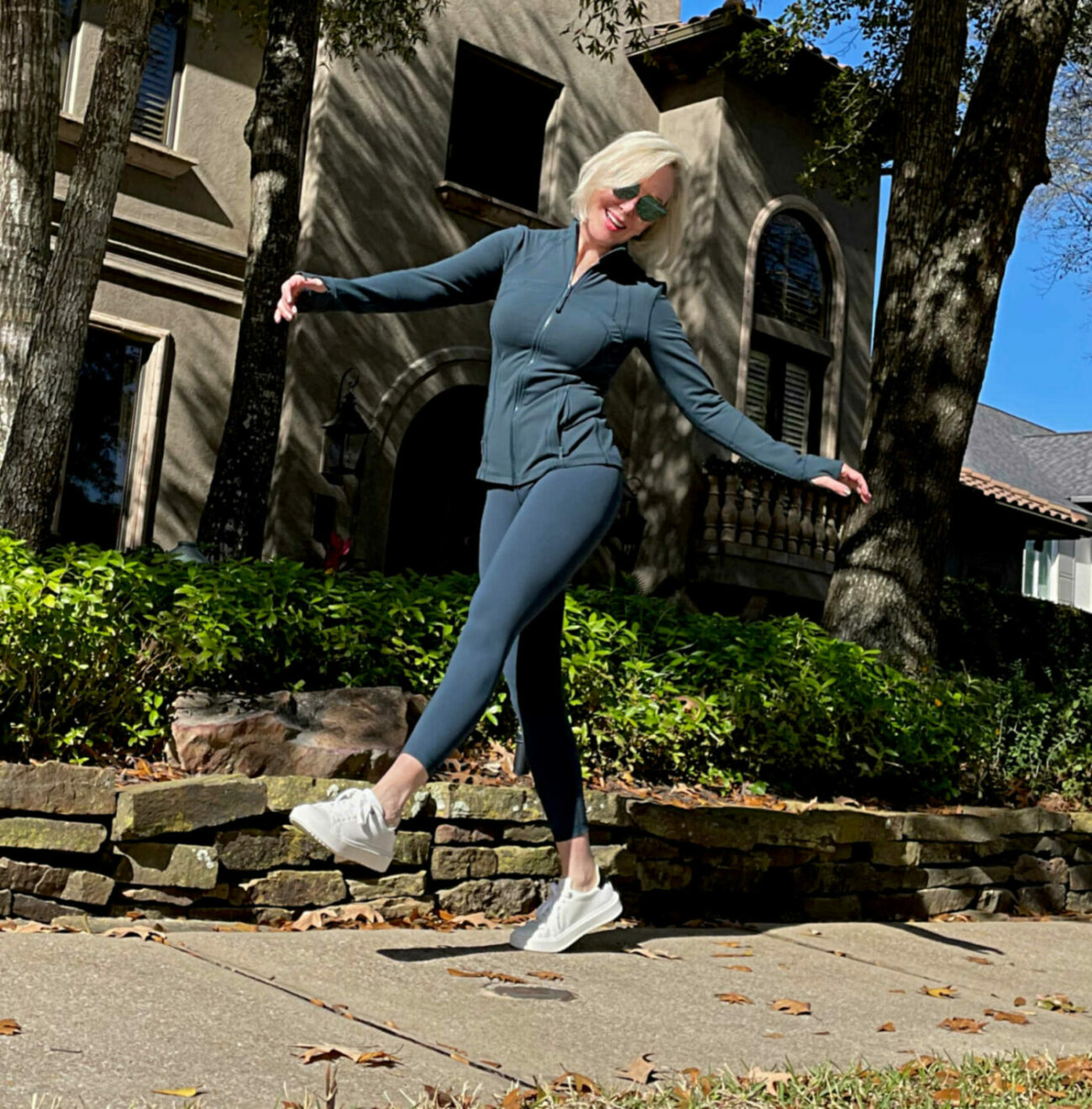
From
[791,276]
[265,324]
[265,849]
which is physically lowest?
[265,849]

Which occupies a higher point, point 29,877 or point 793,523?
point 793,523

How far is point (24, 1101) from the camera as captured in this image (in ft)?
7.53

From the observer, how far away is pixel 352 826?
3.24 meters

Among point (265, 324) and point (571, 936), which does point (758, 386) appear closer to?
point (265, 324)

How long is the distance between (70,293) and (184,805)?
3049 mm

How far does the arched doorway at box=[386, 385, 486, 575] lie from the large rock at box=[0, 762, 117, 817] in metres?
9.18

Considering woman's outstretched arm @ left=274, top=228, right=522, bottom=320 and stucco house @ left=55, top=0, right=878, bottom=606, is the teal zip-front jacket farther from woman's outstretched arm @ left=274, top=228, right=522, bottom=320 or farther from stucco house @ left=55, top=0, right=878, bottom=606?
stucco house @ left=55, top=0, right=878, bottom=606

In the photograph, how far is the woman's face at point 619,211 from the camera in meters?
3.84

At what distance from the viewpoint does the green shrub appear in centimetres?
477

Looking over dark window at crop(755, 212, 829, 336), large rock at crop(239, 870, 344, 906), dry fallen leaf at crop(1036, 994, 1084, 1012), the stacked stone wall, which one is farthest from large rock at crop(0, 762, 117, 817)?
dark window at crop(755, 212, 829, 336)

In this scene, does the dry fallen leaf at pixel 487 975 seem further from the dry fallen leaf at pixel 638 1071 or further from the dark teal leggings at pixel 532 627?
the dry fallen leaf at pixel 638 1071

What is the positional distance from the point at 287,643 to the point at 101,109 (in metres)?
3.00

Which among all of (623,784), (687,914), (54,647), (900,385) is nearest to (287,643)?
(54,647)

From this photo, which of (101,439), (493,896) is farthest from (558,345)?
(101,439)
